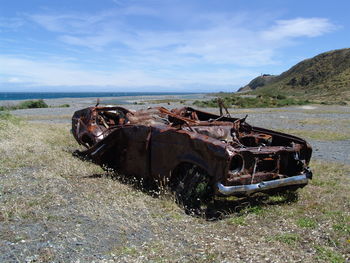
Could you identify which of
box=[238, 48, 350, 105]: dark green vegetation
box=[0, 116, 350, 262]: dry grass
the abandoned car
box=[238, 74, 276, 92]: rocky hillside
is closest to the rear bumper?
the abandoned car

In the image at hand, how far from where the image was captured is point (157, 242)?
3996 millimetres

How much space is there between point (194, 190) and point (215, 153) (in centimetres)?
88

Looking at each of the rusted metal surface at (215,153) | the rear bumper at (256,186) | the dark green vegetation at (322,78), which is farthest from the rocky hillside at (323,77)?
the rear bumper at (256,186)

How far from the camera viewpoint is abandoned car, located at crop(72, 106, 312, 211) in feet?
16.1

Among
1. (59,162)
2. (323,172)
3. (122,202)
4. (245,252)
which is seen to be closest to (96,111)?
(59,162)

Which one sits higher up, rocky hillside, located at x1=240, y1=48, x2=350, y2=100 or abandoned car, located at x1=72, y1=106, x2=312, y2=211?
rocky hillside, located at x1=240, y1=48, x2=350, y2=100

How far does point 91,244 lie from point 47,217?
0.94 m

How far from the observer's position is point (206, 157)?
5016 millimetres

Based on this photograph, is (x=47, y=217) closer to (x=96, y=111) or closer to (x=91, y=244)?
(x=91, y=244)

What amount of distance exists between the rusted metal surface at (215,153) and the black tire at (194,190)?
175 millimetres

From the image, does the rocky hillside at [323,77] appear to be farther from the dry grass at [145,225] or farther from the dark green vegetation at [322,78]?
the dry grass at [145,225]

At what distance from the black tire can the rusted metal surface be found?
0.57 ft

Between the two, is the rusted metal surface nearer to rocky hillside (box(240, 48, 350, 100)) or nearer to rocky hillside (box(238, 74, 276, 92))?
rocky hillside (box(240, 48, 350, 100))

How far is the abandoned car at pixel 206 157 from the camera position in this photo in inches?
193
